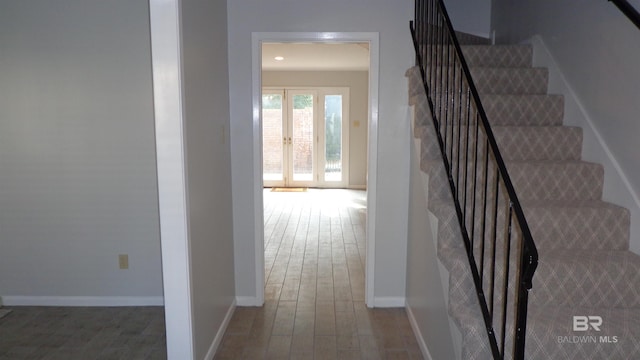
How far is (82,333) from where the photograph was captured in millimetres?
2916

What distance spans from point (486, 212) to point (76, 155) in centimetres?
294

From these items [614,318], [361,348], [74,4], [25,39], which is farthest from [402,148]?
[25,39]

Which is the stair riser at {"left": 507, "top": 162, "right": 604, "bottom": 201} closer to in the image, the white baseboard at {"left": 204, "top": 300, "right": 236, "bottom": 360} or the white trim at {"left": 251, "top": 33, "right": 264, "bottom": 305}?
the white trim at {"left": 251, "top": 33, "right": 264, "bottom": 305}

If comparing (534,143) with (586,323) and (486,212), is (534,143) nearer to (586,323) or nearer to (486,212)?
(486,212)

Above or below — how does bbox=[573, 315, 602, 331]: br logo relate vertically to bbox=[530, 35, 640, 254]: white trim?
below

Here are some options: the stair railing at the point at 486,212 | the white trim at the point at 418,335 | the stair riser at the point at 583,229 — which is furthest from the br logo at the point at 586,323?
the white trim at the point at 418,335

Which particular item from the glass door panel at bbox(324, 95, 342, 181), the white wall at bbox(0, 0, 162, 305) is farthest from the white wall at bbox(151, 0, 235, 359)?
the glass door panel at bbox(324, 95, 342, 181)

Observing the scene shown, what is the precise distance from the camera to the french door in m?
9.16

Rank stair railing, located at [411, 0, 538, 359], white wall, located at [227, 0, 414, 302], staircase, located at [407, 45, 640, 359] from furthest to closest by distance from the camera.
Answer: white wall, located at [227, 0, 414, 302], staircase, located at [407, 45, 640, 359], stair railing, located at [411, 0, 538, 359]

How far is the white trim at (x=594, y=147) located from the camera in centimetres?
215

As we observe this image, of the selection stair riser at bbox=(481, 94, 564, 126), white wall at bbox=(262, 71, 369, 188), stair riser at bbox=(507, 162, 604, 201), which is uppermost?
white wall at bbox=(262, 71, 369, 188)

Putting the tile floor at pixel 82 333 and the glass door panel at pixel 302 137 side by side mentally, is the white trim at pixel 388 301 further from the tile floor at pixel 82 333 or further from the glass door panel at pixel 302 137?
the glass door panel at pixel 302 137

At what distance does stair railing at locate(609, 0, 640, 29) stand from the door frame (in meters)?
1.48

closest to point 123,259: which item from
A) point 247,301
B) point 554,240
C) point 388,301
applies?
point 247,301
